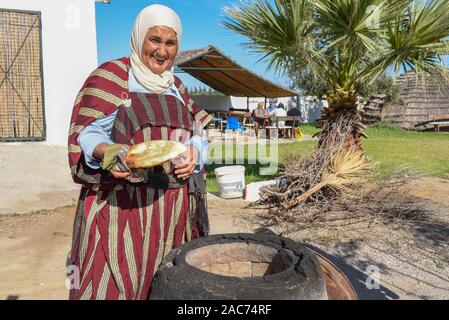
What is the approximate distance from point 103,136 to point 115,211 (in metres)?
0.32

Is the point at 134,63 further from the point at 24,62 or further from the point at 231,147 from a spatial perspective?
the point at 231,147

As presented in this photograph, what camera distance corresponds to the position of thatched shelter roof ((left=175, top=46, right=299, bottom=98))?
13.4 meters

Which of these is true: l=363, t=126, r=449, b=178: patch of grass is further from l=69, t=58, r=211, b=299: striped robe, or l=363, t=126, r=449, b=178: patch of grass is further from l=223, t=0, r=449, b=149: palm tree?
l=69, t=58, r=211, b=299: striped robe

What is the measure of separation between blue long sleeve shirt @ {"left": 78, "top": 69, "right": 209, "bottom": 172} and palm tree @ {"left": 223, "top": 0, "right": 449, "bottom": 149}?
3393 millimetres

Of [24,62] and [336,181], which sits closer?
[336,181]

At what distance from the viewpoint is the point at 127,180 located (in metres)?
1.53

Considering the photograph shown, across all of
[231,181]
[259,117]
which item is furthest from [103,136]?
[259,117]

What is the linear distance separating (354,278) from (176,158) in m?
2.37

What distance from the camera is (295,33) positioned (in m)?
5.06

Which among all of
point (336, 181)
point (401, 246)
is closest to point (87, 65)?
point (336, 181)

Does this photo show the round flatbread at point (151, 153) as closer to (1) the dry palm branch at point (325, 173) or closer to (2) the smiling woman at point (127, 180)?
(2) the smiling woman at point (127, 180)

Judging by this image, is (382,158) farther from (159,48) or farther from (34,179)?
(159,48)

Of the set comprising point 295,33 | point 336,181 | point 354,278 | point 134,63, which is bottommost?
point 354,278

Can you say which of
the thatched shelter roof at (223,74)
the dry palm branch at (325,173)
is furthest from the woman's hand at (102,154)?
the thatched shelter roof at (223,74)
